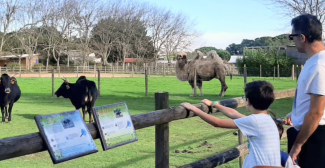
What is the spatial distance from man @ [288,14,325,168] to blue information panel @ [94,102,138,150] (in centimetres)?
136

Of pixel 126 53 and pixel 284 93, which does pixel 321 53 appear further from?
pixel 126 53

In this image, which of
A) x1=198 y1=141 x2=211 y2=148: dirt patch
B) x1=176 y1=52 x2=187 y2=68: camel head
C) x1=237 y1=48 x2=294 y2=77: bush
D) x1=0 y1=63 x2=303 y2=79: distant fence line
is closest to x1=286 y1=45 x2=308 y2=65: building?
x1=237 y1=48 x2=294 y2=77: bush

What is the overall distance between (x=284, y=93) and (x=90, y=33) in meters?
58.3

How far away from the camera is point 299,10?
64.9 ft

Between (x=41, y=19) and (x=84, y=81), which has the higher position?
(x=41, y=19)

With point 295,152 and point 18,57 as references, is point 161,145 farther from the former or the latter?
point 18,57

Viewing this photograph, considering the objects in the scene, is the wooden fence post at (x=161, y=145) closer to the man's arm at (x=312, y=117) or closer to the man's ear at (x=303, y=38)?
the man's arm at (x=312, y=117)

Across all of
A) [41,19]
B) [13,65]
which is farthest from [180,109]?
[41,19]

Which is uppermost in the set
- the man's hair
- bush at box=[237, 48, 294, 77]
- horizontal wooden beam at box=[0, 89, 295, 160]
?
bush at box=[237, 48, 294, 77]

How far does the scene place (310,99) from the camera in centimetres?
306

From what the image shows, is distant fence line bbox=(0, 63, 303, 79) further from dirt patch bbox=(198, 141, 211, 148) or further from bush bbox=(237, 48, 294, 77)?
dirt patch bbox=(198, 141, 211, 148)

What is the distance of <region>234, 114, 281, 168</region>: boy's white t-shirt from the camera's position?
2.93 metres

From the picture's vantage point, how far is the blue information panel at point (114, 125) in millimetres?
2844

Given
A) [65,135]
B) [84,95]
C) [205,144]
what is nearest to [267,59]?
[84,95]
